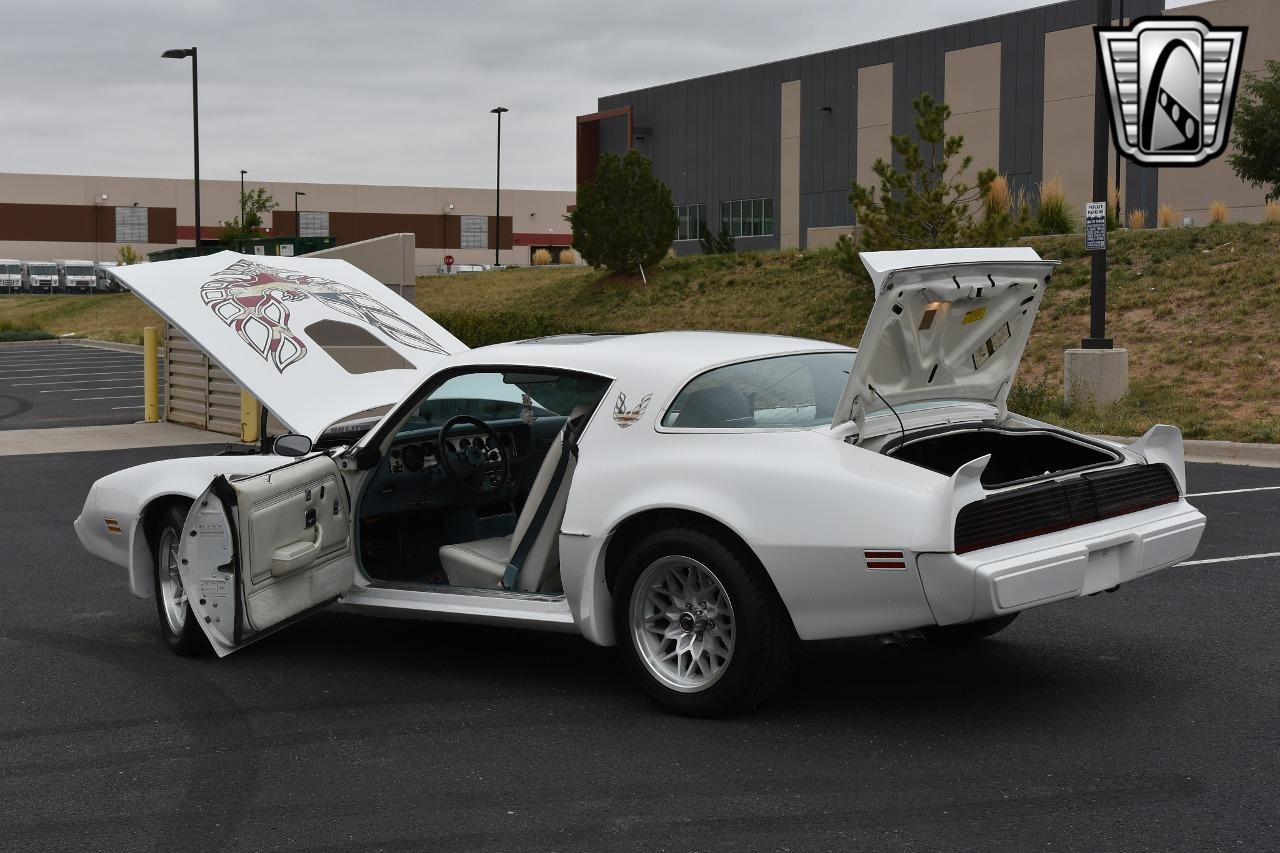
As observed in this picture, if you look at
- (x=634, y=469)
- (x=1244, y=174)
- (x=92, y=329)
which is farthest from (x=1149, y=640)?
(x=92, y=329)

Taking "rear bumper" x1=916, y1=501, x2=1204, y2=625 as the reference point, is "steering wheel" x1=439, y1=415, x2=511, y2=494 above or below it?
above

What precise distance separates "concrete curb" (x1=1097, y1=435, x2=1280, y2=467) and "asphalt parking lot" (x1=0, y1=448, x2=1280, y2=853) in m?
7.34

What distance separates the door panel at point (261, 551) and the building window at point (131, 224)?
9143 centimetres

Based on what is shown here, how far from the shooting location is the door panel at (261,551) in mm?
5781

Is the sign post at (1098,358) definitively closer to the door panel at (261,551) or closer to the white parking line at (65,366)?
the door panel at (261,551)

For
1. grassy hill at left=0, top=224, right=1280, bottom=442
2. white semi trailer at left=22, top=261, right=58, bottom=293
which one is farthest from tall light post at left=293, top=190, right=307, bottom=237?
grassy hill at left=0, top=224, right=1280, bottom=442

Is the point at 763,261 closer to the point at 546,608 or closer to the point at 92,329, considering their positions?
the point at 92,329

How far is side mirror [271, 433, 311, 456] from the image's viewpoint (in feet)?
20.4

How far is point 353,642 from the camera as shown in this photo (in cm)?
693

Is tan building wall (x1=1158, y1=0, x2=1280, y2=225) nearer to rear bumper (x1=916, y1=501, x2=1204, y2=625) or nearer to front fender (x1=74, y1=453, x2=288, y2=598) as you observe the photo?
rear bumper (x1=916, y1=501, x2=1204, y2=625)

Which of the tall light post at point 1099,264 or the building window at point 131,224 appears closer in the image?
the tall light post at point 1099,264

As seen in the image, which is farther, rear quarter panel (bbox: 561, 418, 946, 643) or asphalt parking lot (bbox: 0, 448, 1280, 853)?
rear quarter panel (bbox: 561, 418, 946, 643)

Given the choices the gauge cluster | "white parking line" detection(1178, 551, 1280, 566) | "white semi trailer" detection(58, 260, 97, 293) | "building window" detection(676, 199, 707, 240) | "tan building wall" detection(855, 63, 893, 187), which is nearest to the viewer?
the gauge cluster

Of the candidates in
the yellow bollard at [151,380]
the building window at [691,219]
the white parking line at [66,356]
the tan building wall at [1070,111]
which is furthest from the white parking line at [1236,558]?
the building window at [691,219]
